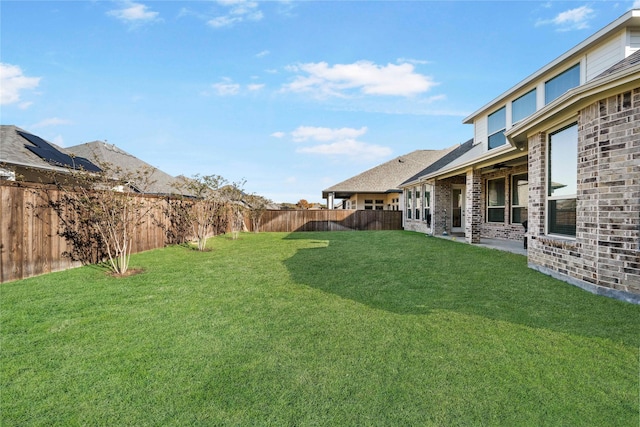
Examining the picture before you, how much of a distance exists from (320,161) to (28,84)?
1691 centimetres

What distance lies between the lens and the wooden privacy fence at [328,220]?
2112 cm

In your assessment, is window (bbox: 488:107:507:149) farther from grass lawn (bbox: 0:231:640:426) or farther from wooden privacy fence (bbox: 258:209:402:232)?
wooden privacy fence (bbox: 258:209:402:232)

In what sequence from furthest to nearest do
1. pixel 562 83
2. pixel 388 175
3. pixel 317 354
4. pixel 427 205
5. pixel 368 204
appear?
1. pixel 368 204
2. pixel 388 175
3. pixel 427 205
4. pixel 562 83
5. pixel 317 354

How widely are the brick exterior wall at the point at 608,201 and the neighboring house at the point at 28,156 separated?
11.7 meters

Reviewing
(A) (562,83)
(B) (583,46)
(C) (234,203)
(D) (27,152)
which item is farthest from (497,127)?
(D) (27,152)

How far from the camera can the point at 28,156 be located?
10.3 metres

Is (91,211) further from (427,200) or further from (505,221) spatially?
(427,200)

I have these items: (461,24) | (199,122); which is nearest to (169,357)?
(461,24)

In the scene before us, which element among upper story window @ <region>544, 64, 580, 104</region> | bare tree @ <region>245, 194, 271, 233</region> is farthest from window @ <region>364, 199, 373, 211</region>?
upper story window @ <region>544, 64, 580, 104</region>

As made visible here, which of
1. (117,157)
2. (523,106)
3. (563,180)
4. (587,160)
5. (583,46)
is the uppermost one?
(583,46)

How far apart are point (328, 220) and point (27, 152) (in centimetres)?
1537

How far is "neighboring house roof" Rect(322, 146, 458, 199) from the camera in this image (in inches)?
885

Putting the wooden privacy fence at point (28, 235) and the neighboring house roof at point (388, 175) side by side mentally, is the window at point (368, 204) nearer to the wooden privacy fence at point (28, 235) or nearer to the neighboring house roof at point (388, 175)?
the neighboring house roof at point (388, 175)

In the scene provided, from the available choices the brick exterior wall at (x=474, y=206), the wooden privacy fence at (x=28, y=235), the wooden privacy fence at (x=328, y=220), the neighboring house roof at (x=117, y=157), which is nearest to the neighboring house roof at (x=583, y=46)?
the brick exterior wall at (x=474, y=206)
